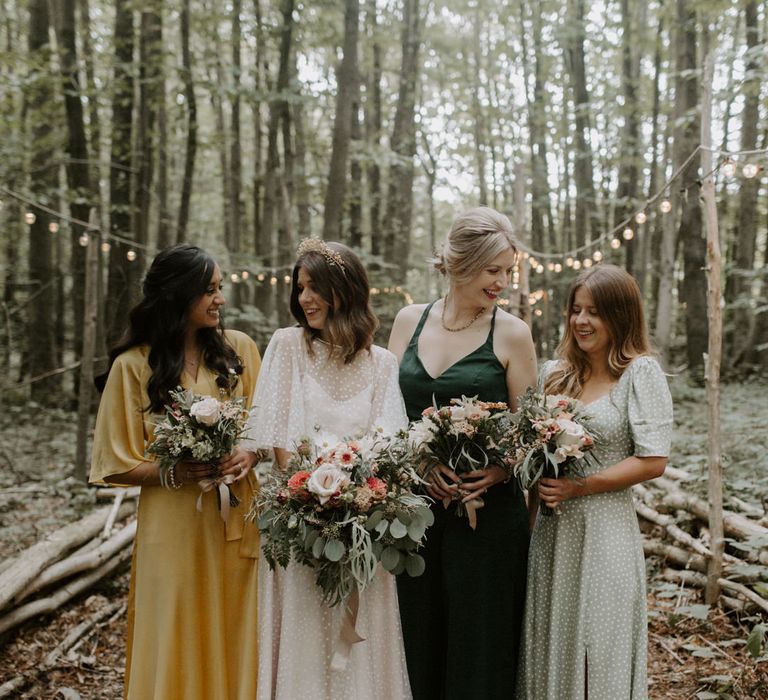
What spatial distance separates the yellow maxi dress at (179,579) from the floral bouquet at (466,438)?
0.94 metres

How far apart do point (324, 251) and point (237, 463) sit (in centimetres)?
106

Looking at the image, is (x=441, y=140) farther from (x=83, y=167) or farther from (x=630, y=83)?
(x=83, y=167)

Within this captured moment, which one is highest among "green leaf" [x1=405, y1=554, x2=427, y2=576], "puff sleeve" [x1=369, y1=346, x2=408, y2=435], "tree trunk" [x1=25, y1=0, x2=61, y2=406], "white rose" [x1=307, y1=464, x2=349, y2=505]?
"tree trunk" [x1=25, y1=0, x2=61, y2=406]

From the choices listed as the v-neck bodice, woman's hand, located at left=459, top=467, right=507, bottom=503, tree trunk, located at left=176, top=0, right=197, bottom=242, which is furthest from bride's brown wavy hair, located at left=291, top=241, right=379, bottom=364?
tree trunk, located at left=176, top=0, right=197, bottom=242

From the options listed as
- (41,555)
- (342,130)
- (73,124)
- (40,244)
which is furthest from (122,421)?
(40,244)

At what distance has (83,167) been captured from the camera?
12.3 meters

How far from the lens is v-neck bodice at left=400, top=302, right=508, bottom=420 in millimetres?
3240

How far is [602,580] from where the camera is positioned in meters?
2.95

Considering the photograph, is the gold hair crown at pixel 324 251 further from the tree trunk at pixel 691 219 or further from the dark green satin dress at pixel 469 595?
the tree trunk at pixel 691 219

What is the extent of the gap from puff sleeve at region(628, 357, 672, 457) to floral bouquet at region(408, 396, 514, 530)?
0.55m

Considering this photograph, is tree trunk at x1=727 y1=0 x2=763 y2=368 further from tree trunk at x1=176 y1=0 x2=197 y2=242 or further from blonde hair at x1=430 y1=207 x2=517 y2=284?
blonde hair at x1=430 y1=207 x2=517 y2=284

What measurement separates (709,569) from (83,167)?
11.8m

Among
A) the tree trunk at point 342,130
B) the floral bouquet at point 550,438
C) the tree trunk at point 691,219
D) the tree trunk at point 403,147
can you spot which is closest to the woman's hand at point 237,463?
the floral bouquet at point 550,438

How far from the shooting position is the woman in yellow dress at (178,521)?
118 inches
